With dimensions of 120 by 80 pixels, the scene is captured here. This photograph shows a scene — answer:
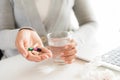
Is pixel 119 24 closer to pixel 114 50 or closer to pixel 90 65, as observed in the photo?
pixel 114 50

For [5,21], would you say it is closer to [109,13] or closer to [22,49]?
[22,49]

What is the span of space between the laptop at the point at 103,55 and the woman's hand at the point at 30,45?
15cm

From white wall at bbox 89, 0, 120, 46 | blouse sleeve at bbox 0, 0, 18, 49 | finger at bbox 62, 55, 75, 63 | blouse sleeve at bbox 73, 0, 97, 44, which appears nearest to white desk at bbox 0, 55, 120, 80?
finger at bbox 62, 55, 75, 63

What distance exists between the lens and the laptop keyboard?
70 cm

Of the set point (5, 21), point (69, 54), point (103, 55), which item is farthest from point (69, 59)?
point (5, 21)

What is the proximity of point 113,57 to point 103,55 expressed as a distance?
0.04 metres

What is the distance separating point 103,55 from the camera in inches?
29.8

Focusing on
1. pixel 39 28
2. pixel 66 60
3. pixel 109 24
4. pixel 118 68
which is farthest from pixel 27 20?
pixel 109 24

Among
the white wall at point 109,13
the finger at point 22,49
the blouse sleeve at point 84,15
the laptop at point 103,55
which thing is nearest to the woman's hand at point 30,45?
the finger at point 22,49

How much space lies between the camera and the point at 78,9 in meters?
1.27

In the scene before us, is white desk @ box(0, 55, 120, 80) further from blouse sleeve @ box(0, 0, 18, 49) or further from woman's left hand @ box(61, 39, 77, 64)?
blouse sleeve @ box(0, 0, 18, 49)

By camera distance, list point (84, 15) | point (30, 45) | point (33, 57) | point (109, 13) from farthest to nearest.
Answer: point (109, 13)
point (84, 15)
point (30, 45)
point (33, 57)

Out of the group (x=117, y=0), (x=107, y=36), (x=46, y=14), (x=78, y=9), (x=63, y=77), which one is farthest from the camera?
(x=117, y=0)

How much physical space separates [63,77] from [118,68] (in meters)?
0.17
